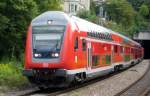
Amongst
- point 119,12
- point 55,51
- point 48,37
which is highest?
point 48,37

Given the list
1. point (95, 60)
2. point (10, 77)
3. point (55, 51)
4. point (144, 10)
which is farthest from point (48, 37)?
point (144, 10)

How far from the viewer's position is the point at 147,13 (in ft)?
426

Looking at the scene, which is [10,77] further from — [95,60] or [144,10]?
[144,10]

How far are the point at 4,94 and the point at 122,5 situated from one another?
85.1 m

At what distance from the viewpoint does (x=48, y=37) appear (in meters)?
19.4

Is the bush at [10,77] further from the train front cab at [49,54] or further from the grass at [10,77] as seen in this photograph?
the train front cab at [49,54]

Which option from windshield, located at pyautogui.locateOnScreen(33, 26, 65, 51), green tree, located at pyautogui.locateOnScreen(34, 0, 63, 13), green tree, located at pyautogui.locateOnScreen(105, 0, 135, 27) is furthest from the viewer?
green tree, located at pyautogui.locateOnScreen(105, 0, 135, 27)

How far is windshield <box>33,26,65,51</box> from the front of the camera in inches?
756

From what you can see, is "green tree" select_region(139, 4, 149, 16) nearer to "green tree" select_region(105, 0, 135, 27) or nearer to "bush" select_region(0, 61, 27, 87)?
"green tree" select_region(105, 0, 135, 27)

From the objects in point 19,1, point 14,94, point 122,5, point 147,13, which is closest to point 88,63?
point 14,94

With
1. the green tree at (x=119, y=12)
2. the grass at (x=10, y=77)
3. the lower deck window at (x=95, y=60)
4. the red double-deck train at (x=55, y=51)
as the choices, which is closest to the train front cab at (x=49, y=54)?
the red double-deck train at (x=55, y=51)

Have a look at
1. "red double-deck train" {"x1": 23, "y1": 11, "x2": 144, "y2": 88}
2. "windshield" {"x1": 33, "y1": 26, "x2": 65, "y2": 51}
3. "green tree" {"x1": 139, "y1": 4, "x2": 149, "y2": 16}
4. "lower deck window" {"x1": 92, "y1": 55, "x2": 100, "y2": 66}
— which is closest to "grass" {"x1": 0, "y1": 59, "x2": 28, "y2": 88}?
"red double-deck train" {"x1": 23, "y1": 11, "x2": 144, "y2": 88}

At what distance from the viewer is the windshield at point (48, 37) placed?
19203 mm

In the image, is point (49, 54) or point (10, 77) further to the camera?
point (10, 77)
